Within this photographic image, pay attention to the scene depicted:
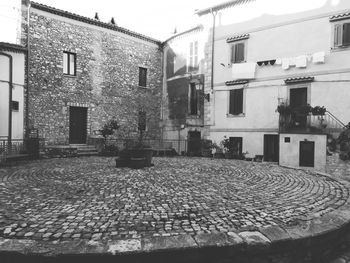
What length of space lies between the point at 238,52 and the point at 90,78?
9314 mm

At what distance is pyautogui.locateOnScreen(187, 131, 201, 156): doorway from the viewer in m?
16.3

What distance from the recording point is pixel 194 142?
16.8 metres

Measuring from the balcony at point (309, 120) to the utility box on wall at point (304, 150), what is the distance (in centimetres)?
30

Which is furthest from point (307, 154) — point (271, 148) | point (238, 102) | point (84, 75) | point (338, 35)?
point (84, 75)

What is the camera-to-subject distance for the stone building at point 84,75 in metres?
13.9

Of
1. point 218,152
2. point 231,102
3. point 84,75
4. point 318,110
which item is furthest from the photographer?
point 84,75

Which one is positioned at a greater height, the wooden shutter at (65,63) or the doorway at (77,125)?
the wooden shutter at (65,63)

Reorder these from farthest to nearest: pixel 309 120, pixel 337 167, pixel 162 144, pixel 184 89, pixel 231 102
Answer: pixel 162 144, pixel 184 89, pixel 231 102, pixel 309 120, pixel 337 167

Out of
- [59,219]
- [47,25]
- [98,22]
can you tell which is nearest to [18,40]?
[47,25]

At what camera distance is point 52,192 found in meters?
5.34

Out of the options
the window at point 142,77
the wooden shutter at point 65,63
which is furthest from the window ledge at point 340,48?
the wooden shutter at point 65,63

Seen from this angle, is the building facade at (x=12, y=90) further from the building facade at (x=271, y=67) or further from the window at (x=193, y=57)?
the building facade at (x=271, y=67)

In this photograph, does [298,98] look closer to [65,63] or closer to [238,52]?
[238,52]

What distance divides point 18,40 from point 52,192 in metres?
11.6
